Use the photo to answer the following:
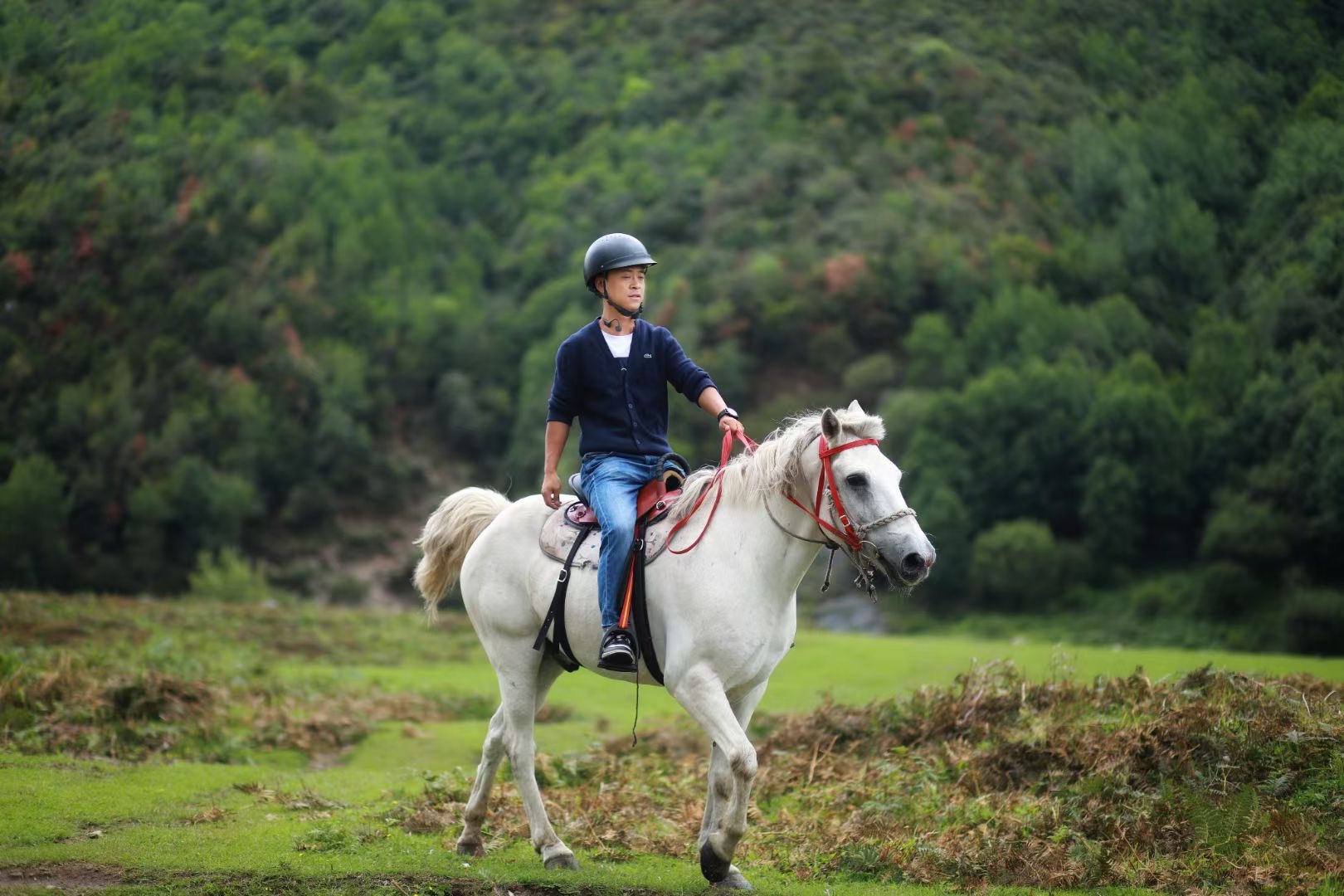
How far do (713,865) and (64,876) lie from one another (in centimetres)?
384

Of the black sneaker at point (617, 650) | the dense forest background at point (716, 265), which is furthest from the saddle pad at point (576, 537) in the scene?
the dense forest background at point (716, 265)

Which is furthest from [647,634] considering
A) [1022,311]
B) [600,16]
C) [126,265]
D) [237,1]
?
[600,16]

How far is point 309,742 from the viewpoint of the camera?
44.9 feet

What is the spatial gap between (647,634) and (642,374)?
1669 millimetres

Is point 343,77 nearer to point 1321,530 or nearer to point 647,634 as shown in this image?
point 1321,530

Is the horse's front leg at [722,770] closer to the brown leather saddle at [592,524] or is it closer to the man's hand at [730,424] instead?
the brown leather saddle at [592,524]

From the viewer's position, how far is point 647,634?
7258 millimetres

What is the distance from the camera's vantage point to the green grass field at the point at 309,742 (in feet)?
24.5

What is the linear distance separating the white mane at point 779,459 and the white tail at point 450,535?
186 cm

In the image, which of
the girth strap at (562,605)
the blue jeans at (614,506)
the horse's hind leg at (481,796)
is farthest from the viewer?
the horse's hind leg at (481,796)

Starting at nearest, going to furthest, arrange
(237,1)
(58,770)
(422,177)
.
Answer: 1. (58,770)
2. (237,1)
3. (422,177)

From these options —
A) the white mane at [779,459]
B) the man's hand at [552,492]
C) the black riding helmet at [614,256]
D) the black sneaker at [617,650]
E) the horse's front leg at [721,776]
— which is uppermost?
the black riding helmet at [614,256]

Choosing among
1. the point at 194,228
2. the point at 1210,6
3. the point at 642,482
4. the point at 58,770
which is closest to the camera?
the point at 642,482

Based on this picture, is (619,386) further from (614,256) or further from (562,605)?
(562,605)
